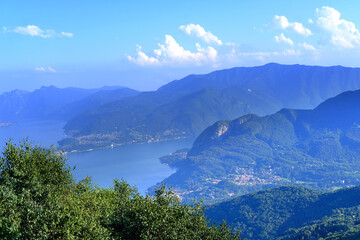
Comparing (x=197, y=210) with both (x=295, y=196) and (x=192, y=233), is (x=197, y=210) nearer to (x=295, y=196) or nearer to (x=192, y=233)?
(x=192, y=233)

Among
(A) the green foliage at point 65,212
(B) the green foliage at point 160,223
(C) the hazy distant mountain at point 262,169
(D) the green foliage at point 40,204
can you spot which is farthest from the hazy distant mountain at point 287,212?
(D) the green foliage at point 40,204

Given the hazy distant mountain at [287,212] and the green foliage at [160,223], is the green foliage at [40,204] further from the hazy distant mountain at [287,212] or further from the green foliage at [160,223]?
the hazy distant mountain at [287,212]

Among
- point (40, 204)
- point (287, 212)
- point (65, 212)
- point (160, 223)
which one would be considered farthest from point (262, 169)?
point (65, 212)

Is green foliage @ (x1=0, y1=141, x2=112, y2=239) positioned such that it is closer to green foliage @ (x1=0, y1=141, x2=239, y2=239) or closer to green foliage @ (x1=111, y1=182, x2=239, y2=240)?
green foliage @ (x1=0, y1=141, x2=239, y2=239)

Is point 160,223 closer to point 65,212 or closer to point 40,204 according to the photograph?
point 65,212

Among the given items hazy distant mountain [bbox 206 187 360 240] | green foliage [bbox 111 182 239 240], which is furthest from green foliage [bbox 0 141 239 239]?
hazy distant mountain [bbox 206 187 360 240]

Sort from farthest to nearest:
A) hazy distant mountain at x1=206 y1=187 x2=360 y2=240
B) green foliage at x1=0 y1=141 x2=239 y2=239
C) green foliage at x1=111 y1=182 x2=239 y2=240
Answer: hazy distant mountain at x1=206 y1=187 x2=360 y2=240
green foliage at x1=111 y1=182 x2=239 y2=240
green foliage at x1=0 y1=141 x2=239 y2=239

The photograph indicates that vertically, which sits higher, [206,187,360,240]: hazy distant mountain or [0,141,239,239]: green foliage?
[0,141,239,239]: green foliage
